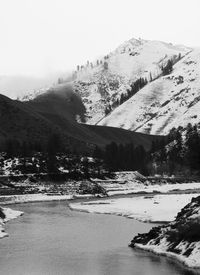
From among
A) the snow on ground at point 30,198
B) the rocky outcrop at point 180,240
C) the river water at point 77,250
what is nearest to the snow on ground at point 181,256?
the rocky outcrop at point 180,240

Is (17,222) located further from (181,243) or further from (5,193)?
(5,193)

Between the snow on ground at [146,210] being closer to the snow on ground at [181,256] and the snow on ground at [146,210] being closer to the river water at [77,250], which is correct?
the river water at [77,250]

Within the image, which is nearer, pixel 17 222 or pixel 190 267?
pixel 190 267

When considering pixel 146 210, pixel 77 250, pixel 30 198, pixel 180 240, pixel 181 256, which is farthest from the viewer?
pixel 30 198

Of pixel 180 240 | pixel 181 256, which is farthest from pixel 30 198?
pixel 181 256

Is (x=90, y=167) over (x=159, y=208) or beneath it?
over

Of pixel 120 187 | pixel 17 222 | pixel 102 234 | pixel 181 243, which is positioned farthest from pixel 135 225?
pixel 120 187

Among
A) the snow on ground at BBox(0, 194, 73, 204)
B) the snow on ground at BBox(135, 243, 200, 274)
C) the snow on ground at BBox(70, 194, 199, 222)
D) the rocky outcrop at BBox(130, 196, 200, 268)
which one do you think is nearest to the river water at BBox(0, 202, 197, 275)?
the snow on ground at BBox(135, 243, 200, 274)

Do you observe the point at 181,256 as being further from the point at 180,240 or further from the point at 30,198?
the point at 30,198
